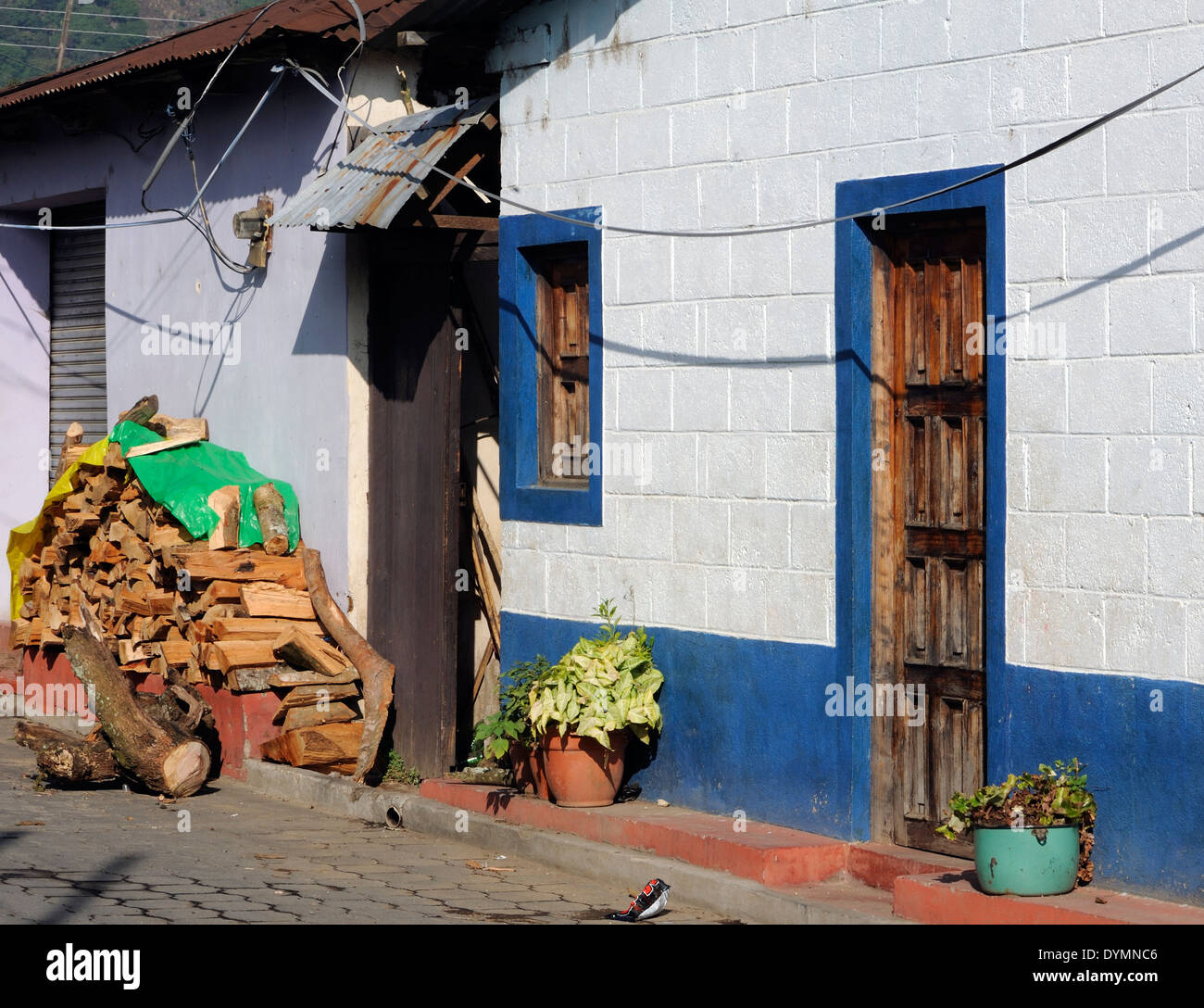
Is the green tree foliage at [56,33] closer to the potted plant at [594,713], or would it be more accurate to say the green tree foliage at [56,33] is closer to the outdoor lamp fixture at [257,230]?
the outdoor lamp fixture at [257,230]

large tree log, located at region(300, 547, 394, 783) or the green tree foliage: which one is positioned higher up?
the green tree foliage

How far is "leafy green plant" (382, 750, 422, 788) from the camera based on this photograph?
10.2 meters

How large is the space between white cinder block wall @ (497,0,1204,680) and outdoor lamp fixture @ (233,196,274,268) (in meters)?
2.39

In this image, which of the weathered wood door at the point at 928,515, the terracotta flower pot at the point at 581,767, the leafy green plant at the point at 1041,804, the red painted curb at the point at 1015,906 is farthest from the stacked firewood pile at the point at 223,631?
the leafy green plant at the point at 1041,804

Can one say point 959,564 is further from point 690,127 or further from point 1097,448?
point 690,127

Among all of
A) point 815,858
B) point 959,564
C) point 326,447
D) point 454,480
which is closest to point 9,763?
point 326,447

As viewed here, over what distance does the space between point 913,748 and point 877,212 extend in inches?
97.8

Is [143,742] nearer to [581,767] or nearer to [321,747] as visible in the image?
[321,747]

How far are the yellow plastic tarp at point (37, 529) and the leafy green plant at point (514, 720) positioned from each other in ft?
13.9

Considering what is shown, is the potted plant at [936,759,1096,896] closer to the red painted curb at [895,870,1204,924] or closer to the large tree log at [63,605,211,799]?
the red painted curb at [895,870,1204,924]

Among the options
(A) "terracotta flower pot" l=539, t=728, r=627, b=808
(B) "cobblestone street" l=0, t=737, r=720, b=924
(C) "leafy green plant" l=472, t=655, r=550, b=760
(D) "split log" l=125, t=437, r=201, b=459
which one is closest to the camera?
(B) "cobblestone street" l=0, t=737, r=720, b=924

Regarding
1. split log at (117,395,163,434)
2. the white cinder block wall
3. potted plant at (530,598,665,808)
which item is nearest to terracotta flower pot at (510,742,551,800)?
potted plant at (530,598,665,808)

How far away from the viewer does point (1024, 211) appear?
6910 millimetres

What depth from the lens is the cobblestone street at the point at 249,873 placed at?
23.6 ft
